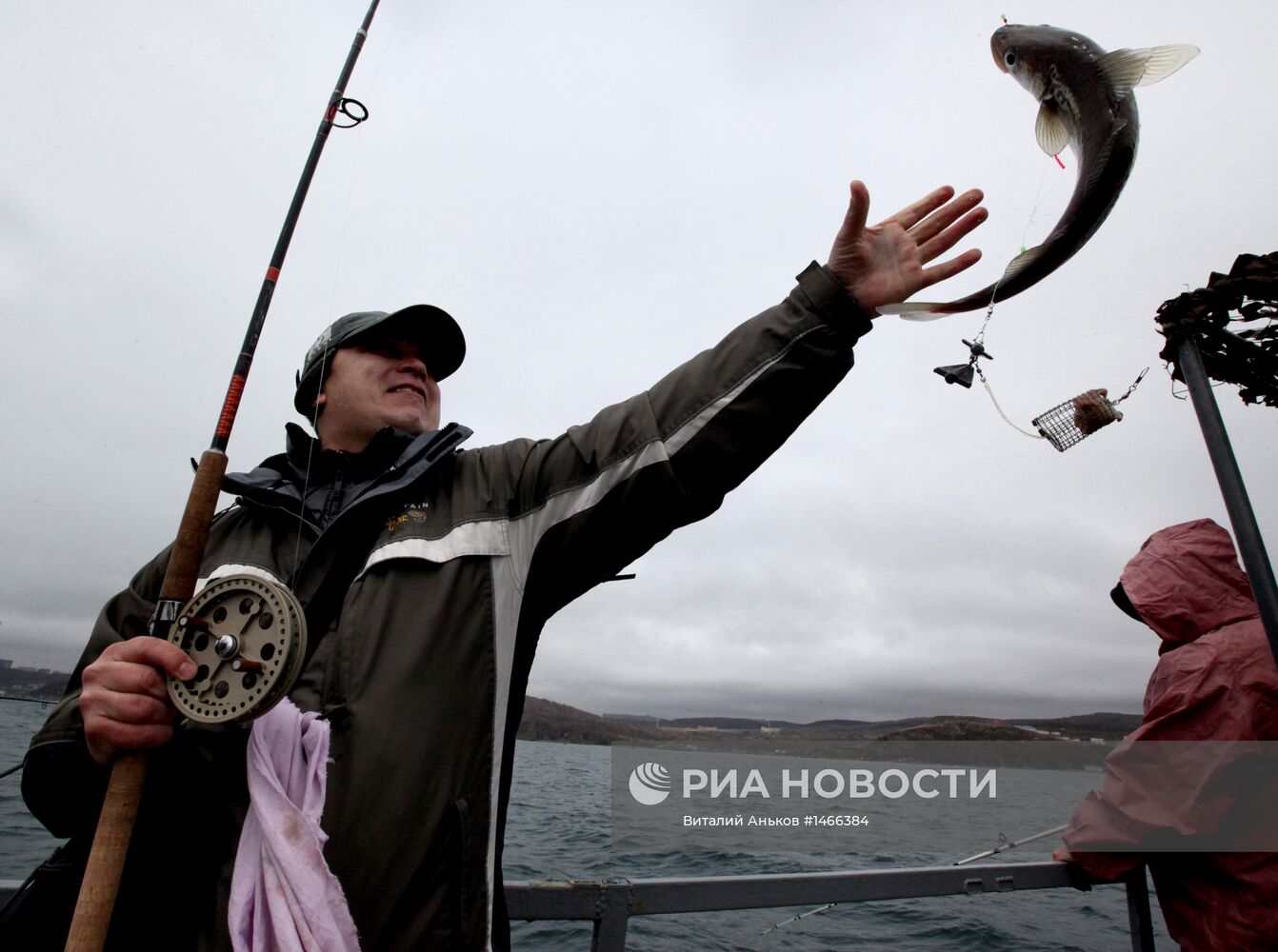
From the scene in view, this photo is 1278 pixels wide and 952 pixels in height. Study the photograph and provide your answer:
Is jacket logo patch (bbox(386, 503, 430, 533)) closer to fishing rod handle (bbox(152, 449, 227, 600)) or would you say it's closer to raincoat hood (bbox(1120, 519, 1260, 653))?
fishing rod handle (bbox(152, 449, 227, 600))

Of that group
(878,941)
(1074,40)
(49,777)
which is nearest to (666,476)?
(49,777)

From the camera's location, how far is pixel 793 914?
840 cm

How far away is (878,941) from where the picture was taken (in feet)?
23.8

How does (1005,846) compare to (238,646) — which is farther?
(1005,846)

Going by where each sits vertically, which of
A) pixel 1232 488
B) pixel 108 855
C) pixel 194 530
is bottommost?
pixel 108 855

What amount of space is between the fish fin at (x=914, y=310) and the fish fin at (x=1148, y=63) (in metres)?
1.70

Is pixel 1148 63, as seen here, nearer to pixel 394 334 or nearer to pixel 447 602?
pixel 394 334

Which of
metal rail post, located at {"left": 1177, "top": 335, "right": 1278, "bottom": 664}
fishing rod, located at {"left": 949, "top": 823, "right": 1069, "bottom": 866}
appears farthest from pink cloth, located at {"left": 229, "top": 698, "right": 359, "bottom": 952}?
fishing rod, located at {"left": 949, "top": 823, "right": 1069, "bottom": 866}

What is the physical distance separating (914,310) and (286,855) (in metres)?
2.20

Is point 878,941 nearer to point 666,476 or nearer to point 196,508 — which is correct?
point 666,476

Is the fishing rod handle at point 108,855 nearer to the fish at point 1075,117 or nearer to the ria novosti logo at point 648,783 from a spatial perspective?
the fish at point 1075,117

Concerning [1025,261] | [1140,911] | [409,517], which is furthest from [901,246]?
[1140,911]

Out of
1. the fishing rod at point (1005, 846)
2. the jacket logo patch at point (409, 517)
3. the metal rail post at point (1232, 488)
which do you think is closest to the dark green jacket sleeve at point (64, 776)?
the jacket logo patch at point (409, 517)

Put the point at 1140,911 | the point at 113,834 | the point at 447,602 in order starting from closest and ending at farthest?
the point at 113,834, the point at 447,602, the point at 1140,911
